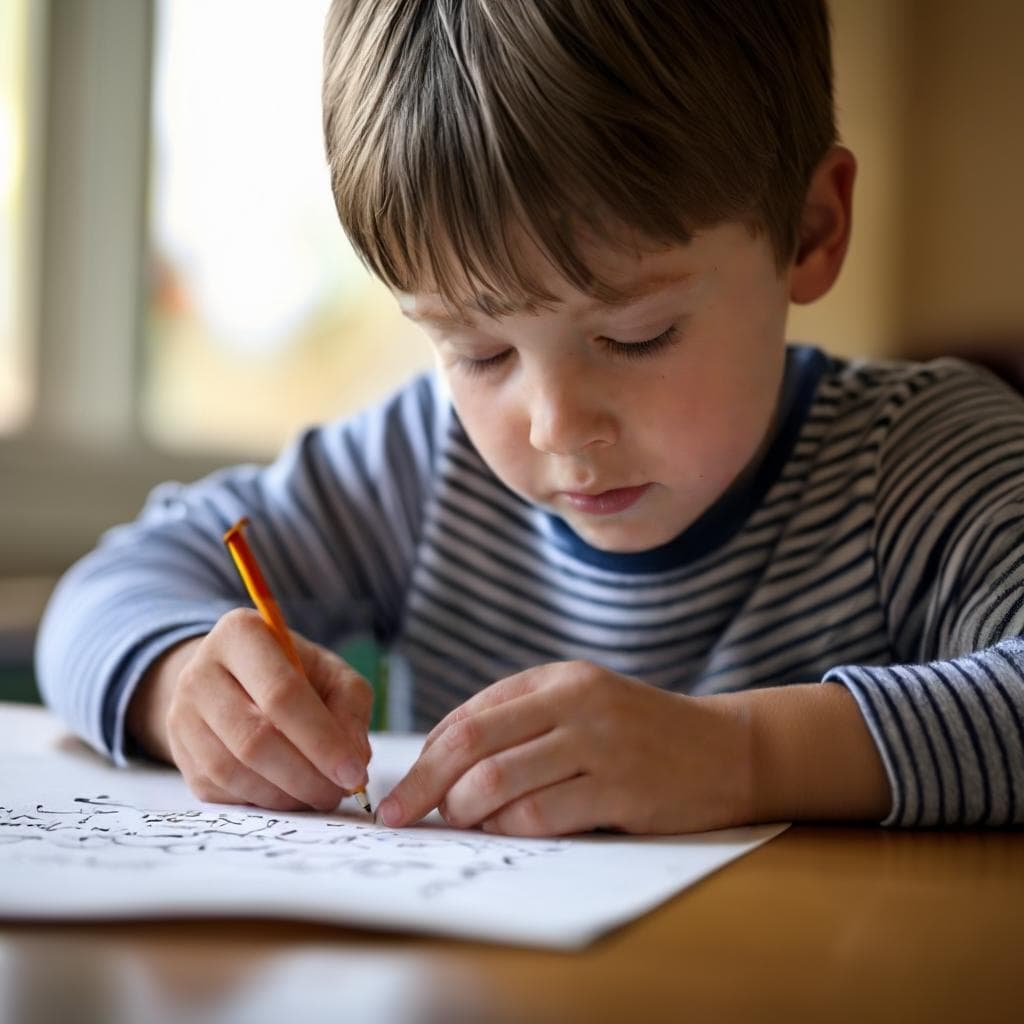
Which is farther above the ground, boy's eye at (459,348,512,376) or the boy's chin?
boy's eye at (459,348,512,376)

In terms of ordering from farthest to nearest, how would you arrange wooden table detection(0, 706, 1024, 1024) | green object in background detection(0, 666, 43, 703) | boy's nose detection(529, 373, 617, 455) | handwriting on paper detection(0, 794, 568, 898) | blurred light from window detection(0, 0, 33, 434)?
blurred light from window detection(0, 0, 33, 434)
green object in background detection(0, 666, 43, 703)
boy's nose detection(529, 373, 617, 455)
handwriting on paper detection(0, 794, 568, 898)
wooden table detection(0, 706, 1024, 1024)

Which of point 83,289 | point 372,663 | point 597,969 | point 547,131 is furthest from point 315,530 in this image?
point 83,289

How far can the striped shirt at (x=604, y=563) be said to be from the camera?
2.55ft

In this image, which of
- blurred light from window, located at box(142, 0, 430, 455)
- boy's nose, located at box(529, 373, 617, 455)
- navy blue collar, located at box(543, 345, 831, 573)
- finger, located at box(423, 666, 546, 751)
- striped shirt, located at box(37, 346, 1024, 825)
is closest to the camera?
finger, located at box(423, 666, 546, 751)

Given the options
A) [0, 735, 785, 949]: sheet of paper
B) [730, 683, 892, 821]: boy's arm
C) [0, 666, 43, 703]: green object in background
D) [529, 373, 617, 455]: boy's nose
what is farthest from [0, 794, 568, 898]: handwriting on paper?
[0, 666, 43, 703]: green object in background

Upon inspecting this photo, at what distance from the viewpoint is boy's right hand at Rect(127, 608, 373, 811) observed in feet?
1.94

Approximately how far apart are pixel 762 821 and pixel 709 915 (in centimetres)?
16

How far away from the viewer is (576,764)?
1.80ft

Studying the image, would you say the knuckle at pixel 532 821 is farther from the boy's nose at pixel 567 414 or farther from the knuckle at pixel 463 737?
the boy's nose at pixel 567 414

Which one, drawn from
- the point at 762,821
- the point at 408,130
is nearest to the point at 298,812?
the point at 762,821

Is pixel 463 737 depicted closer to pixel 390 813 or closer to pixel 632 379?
pixel 390 813

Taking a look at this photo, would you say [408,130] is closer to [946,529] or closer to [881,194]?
[946,529]

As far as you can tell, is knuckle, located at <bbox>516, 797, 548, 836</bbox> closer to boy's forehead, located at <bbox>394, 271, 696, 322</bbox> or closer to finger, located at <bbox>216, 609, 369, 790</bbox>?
finger, located at <bbox>216, 609, 369, 790</bbox>

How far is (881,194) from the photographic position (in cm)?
258
